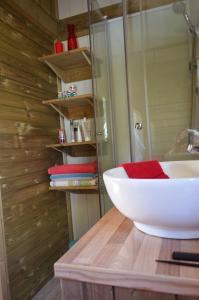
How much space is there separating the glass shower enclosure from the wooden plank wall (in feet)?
1.52

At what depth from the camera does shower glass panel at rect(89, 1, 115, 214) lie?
147 centimetres

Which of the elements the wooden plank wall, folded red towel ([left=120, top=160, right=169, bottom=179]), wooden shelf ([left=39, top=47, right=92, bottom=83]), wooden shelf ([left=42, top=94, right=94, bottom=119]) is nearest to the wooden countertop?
folded red towel ([left=120, top=160, right=169, bottom=179])

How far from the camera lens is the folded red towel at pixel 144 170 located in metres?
0.84

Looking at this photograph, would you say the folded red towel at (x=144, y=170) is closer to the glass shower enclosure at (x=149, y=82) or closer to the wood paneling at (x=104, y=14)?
the glass shower enclosure at (x=149, y=82)

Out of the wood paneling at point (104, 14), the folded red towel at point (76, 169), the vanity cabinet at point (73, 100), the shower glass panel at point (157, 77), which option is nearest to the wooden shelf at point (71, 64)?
the vanity cabinet at point (73, 100)

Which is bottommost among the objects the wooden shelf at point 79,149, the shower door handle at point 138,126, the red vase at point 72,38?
the wooden shelf at point 79,149

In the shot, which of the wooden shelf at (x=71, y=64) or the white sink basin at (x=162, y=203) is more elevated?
the wooden shelf at (x=71, y=64)

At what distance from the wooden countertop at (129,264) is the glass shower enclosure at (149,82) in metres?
0.76

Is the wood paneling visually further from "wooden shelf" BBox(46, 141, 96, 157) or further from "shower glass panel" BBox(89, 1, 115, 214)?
"wooden shelf" BBox(46, 141, 96, 157)

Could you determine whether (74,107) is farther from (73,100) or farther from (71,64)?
(71,64)

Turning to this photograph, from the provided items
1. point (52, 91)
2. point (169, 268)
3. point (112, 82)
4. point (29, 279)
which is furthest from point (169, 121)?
point (29, 279)

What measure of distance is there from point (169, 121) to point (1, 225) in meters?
1.15

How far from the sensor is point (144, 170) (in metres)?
0.86

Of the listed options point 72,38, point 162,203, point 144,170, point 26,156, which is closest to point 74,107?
point 72,38
